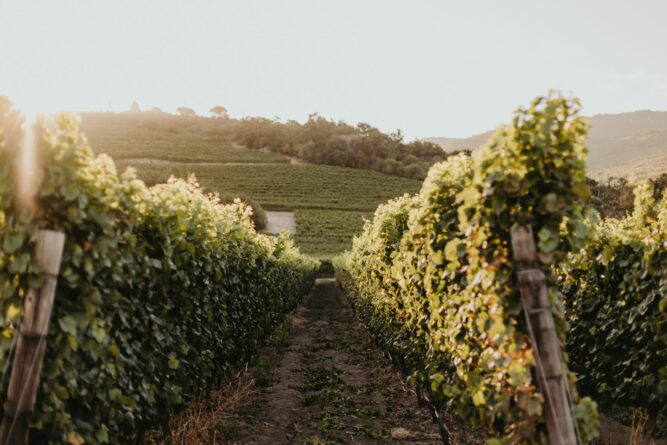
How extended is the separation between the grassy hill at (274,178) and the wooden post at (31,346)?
5650cm

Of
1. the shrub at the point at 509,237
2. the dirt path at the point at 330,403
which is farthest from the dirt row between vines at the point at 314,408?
the shrub at the point at 509,237

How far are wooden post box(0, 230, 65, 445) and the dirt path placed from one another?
167 inches

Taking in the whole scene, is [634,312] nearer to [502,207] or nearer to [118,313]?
[502,207]

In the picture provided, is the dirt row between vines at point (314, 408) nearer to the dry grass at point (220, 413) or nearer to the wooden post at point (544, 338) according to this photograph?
the dry grass at point (220, 413)

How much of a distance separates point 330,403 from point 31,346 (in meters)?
7.09

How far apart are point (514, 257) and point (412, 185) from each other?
90.1 metres

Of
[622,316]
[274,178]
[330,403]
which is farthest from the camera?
[274,178]

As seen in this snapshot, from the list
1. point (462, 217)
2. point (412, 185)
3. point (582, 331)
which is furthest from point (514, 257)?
point (412, 185)

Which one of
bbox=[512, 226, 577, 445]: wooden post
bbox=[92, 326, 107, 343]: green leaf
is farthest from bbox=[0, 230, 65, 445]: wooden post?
bbox=[512, 226, 577, 445]: wooden post

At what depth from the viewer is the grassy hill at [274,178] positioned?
71.9 meters

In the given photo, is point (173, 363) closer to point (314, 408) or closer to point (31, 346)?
point (31, 346)

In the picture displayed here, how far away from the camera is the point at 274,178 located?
9238cm

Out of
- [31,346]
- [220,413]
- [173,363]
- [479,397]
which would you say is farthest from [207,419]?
[31,346]

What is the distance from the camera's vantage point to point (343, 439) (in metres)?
7.97
